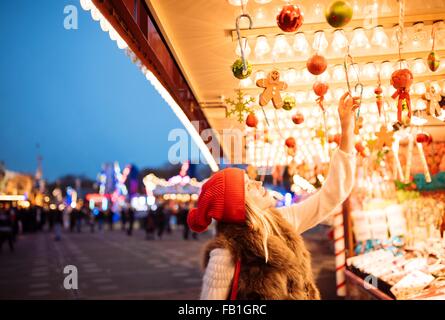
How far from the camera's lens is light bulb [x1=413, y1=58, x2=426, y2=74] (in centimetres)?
382

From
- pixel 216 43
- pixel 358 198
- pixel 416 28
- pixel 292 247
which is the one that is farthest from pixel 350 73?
pixel 358 198

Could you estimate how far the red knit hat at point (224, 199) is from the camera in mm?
1928

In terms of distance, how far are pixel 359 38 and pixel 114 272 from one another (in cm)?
939

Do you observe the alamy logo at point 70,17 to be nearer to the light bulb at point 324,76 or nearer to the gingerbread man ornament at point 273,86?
the gingerbread man ornament at point 273,86

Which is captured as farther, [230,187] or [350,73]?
[350,73]

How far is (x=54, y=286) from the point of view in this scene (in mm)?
8953

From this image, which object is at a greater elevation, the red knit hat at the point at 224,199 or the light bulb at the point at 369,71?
the light bulb at the point at 369,71

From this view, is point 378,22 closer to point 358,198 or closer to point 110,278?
point 358,198

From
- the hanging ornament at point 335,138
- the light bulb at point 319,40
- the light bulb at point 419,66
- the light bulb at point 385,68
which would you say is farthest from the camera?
the hanging ornament at point 335,138

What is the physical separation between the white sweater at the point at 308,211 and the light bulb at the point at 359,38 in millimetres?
1438

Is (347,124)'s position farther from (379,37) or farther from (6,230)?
(6,230)

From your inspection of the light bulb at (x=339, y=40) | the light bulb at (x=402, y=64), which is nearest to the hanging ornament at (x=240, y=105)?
the light bulb at (x=339, y=40)

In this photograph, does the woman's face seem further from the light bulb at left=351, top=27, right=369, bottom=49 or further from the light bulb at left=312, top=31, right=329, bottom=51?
the light bulb at left=351, top=27, right=369, bottom=49
